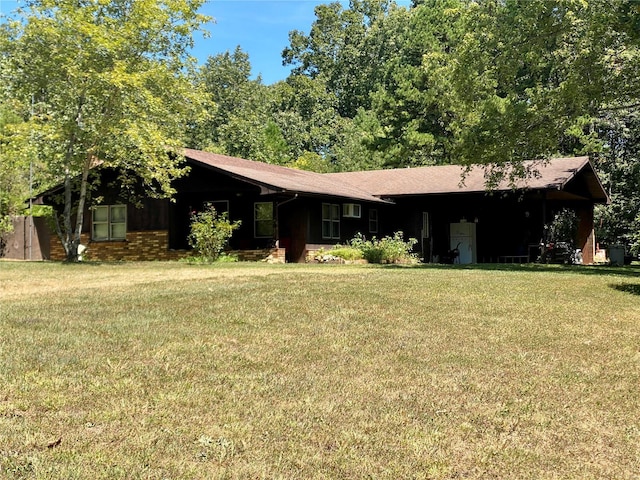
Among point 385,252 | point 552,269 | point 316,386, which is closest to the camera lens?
point 316,386

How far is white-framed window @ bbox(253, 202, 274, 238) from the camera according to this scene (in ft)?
67.7

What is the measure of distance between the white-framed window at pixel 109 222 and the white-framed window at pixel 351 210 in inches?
298

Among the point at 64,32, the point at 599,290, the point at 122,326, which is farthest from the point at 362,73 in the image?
the point at 122,326

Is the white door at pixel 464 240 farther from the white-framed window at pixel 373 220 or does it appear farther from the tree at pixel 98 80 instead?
the tree at pixel 98 80

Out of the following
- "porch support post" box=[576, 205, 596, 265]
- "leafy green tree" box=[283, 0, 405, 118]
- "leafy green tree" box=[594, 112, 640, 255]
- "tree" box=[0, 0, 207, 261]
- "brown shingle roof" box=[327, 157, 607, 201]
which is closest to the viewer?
"tree" box=[0, 0, 207, 261]

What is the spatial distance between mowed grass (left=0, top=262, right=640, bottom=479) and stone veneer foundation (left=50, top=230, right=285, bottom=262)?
33.9ft

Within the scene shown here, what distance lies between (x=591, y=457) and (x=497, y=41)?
14.8 meters

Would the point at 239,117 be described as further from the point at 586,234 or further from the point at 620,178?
the point at 586,234

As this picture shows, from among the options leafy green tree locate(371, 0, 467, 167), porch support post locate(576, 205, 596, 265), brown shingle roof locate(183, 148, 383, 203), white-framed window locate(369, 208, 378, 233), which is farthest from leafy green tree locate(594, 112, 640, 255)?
brown shingle roof locate(183, 148, 383, 203)

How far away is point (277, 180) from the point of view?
66.5 feet

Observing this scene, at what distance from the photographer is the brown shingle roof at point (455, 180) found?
2156cm

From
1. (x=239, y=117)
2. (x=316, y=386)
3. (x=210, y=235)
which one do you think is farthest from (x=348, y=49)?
(x=316, y=386)

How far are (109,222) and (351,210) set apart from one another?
8.45 m

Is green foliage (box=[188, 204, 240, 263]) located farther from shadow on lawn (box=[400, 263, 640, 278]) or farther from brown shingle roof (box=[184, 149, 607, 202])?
shadow on lawn (box=[400, 263, 640, 278])
